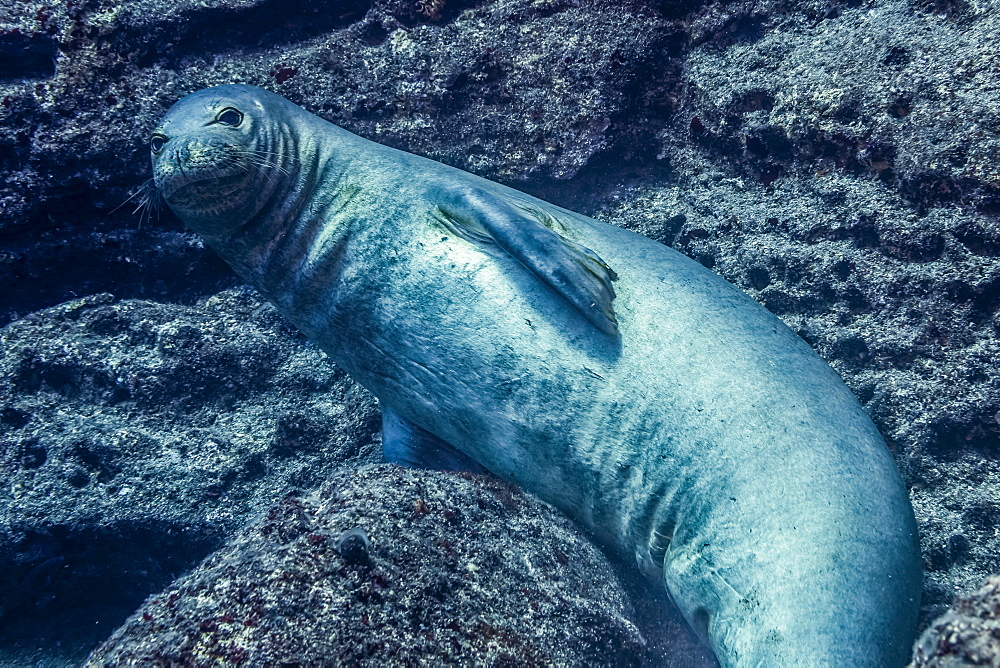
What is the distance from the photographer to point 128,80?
3527 millimetres

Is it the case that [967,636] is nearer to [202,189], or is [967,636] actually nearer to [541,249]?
[541,249]

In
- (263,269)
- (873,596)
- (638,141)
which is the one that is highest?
(638,141)

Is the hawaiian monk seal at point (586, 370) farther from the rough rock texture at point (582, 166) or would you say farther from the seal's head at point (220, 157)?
the rough rock texture at point (582, 166)

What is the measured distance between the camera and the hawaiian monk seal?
1.88m

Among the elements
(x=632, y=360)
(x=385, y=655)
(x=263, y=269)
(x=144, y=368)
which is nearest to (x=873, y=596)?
(x=632, y=360)

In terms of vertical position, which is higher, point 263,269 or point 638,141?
point 638,141

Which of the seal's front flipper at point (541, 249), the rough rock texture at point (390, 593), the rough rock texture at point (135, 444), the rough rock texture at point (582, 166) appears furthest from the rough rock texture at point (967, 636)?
the rough rock texture at point (135, 444)

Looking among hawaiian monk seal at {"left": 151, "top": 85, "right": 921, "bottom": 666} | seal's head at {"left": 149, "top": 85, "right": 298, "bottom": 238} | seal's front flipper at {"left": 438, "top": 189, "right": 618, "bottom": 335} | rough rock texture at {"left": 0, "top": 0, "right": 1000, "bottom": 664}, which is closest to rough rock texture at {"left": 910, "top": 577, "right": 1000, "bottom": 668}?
hawaiian monk seal at {"left": 151, "top": 85, "right": 921, "bottom": 666}

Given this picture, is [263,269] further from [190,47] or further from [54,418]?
[190,47]

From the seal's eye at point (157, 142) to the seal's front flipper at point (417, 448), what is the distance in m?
1.81

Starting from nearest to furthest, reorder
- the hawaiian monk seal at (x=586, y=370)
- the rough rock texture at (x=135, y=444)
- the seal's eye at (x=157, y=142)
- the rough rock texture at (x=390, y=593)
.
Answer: the rough rock texture at (x=390, y=593), the hawaiian monk seal at (x=586, y=370), the seal's eye at (x=157, y=142), the rough rock texture at (x=135, y=444)

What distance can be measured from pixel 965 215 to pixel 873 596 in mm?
1731

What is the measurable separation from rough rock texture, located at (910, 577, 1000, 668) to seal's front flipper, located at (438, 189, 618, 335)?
4.58ft

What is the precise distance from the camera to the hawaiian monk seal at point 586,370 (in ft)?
6.18
